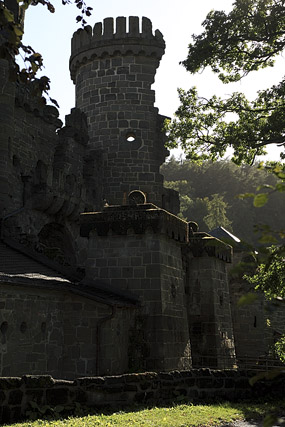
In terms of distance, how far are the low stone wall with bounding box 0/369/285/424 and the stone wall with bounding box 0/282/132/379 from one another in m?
2.98

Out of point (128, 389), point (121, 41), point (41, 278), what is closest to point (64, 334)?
point (41, 278)

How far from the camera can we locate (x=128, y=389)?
973 centimetres

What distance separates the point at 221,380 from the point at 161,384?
1.72 metres

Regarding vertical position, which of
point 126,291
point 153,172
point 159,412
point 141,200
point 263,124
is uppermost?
point 153,172

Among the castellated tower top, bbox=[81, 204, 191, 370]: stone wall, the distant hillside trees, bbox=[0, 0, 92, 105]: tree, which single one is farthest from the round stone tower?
the distant hillside trees

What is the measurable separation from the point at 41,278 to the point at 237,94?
330 inches

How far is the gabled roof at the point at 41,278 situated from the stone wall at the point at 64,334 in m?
0.21

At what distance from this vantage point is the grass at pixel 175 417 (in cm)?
818

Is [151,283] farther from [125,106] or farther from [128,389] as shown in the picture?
[125,106]

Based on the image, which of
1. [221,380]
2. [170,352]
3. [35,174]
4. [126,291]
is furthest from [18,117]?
[221,380]

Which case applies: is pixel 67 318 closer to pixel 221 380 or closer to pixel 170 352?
pixel 170 352

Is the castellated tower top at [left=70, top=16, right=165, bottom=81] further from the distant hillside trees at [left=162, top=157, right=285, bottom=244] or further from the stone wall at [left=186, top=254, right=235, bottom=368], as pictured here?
the distant hillside trees at [left=162, top=157, right=285, bottom=244]

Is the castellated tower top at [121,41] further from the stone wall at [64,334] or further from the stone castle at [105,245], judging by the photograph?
the stone wall at [64,334]

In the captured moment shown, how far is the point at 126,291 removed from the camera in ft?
48.7
